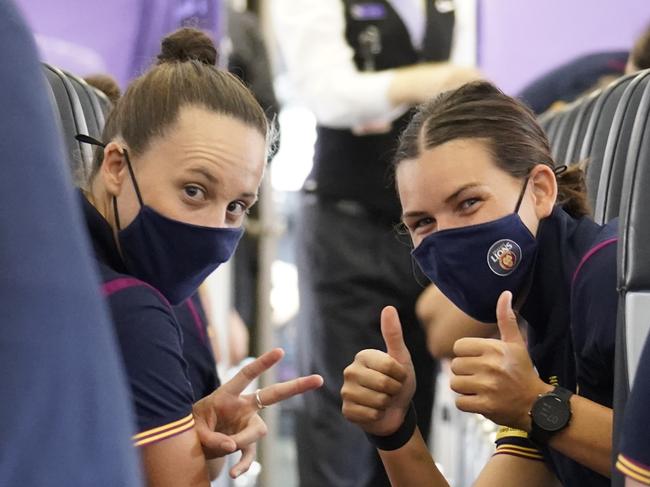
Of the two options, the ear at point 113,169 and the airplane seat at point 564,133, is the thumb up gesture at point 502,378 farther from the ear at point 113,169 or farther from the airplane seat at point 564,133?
the airplane seat at point 564,133

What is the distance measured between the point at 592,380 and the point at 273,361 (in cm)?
42

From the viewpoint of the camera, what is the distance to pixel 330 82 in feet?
9.20

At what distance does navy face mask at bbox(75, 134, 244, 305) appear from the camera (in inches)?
58.9

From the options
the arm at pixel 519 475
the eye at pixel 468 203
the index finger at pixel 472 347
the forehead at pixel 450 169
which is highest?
the forehead at pixel 450 169

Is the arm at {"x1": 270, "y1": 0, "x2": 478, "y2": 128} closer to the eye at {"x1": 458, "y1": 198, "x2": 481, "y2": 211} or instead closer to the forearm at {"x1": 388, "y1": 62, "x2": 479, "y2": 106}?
the forearm at {"x1": 388, "y1": 62, "x2": 479, "y2": 106}

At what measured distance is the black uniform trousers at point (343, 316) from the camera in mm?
2871

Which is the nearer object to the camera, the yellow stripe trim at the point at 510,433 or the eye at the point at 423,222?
the eye at the point at 423,222

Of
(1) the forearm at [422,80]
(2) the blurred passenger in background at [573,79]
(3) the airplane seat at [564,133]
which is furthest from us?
(2) the blurred passenger in background at [573,79]

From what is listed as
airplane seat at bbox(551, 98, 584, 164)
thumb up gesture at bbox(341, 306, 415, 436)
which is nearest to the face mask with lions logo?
thumb up gesture at bbox(341, 306, 415, 436)

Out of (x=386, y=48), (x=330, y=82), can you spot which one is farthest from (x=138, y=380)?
(x=386, y=48)

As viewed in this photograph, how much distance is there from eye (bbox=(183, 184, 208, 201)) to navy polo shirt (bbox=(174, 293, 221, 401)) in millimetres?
312

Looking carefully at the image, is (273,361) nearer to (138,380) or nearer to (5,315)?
(138,380)

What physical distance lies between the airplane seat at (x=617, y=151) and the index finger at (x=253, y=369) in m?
0.57

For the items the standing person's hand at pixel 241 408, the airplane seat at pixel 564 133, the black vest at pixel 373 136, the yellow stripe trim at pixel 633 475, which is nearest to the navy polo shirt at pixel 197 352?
the standing person's hand at pixel 241 408
